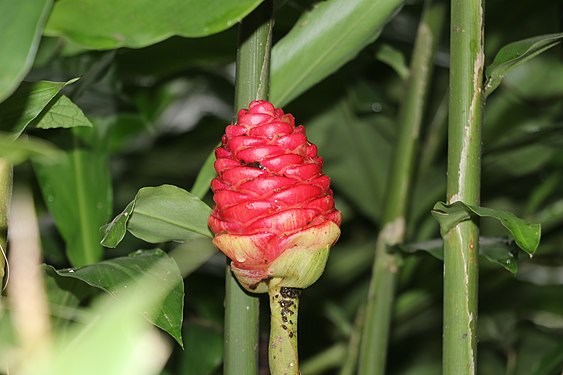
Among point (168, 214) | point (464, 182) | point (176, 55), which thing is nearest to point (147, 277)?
point (168, 214)

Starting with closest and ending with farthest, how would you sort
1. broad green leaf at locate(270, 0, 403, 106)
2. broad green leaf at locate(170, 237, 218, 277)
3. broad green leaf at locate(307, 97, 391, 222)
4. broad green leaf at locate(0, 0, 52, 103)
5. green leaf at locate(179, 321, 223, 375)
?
1. broad green leaf at locate(0, 0, 52, 103)
2. broad green leaf at locate(270, 0, 403, 106)
3. broad green leaf at locate(170, 237, 218, 277)
4. green leaf at locate(179, 321, 223, 375)
5. broad green leaf at locate(307, 97, 391, 222)

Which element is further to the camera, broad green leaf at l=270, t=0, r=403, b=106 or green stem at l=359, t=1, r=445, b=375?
green stem at l=359, t=1, r=445, b=375

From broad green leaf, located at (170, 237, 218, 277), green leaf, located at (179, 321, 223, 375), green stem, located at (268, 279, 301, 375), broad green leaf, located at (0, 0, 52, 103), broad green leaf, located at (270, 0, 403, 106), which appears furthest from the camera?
green leaf, located at (179, 321, 223, 375)

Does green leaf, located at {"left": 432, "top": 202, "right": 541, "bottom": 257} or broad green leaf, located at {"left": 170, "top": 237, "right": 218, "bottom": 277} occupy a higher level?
broad green leaf, located at {"left": 170, "top": 237, "right": 218, "bottom": 277}

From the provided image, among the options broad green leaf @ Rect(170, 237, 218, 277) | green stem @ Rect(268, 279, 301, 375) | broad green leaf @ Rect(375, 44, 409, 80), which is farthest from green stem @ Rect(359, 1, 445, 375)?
green stem @ Rect(268, 279, 301, 375)

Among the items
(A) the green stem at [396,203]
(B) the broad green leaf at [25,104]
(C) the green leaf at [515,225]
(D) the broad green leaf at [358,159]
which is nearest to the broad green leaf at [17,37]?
(B) the broad green leaf at [25,104]

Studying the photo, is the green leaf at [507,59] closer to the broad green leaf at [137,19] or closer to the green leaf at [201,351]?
the broad green leaf at [137,19]

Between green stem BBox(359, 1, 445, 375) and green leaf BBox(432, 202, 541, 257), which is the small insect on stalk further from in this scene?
green stem BBox(359, 1, 445, 375)
